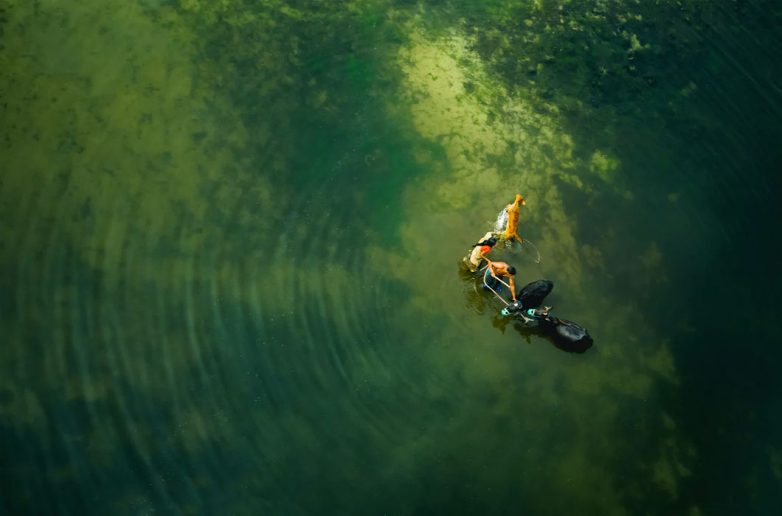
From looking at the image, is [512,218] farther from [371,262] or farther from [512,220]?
[371,262]

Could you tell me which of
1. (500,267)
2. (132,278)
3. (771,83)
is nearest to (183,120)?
(132,278)

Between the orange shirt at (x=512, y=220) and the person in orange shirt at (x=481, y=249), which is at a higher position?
the orange shirt at (x=512, y=220)

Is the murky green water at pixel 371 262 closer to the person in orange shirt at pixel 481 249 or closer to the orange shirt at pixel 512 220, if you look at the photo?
the person in orange shirt at pixel 481 249

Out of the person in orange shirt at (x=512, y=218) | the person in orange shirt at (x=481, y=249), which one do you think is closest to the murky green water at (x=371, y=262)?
the person in orange shirt at (x=481, y=249)

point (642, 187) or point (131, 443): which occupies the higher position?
point (642, 187)

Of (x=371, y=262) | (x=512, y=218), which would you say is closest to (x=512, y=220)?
(x=512, y=218)

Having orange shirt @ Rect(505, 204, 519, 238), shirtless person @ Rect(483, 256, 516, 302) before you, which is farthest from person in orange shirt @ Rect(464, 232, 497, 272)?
orange shirt @ Rect(505, 204, 519, 238)

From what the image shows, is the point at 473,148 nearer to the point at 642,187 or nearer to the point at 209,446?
the point at 642,187

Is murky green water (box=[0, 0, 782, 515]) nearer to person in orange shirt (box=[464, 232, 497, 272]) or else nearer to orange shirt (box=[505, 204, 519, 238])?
person in orange shirt (box=[464, 232, 497, 272])
